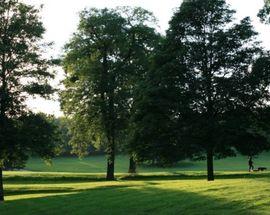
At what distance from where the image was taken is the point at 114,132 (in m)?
55.5

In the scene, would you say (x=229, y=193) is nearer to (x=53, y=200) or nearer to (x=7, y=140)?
(x=53, y=200)

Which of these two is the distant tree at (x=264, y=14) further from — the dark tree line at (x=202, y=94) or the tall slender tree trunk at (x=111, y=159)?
the tall slender tree trunk at (x=111, y=159)

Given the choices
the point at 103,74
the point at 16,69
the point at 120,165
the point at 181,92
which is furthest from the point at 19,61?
the point at 120,165

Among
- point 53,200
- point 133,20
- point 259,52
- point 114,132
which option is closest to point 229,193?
point 53,200

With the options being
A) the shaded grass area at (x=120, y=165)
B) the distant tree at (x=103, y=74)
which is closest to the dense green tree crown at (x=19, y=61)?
the distant tree at (x=103, y=74)

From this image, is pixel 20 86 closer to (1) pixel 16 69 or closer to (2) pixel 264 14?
(1) pixel 16 69

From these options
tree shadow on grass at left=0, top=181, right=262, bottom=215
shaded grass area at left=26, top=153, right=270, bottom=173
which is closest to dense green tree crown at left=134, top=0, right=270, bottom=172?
tree shadow on grass at left=0, top=181, right=262, bottom=215

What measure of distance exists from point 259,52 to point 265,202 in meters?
22.8

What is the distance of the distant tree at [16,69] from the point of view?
32062mm

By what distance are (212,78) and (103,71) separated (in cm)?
2132

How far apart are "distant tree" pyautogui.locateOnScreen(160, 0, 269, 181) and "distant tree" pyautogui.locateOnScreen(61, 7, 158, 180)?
17879 millimetres

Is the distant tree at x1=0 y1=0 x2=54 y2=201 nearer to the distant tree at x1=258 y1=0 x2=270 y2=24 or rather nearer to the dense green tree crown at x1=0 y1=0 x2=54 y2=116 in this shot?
the dense green tree crown at x1=0 y1=0 x2=54 y2=116

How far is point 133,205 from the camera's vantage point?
754 inches

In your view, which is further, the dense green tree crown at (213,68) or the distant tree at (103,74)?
the distant tree at (103,74)
